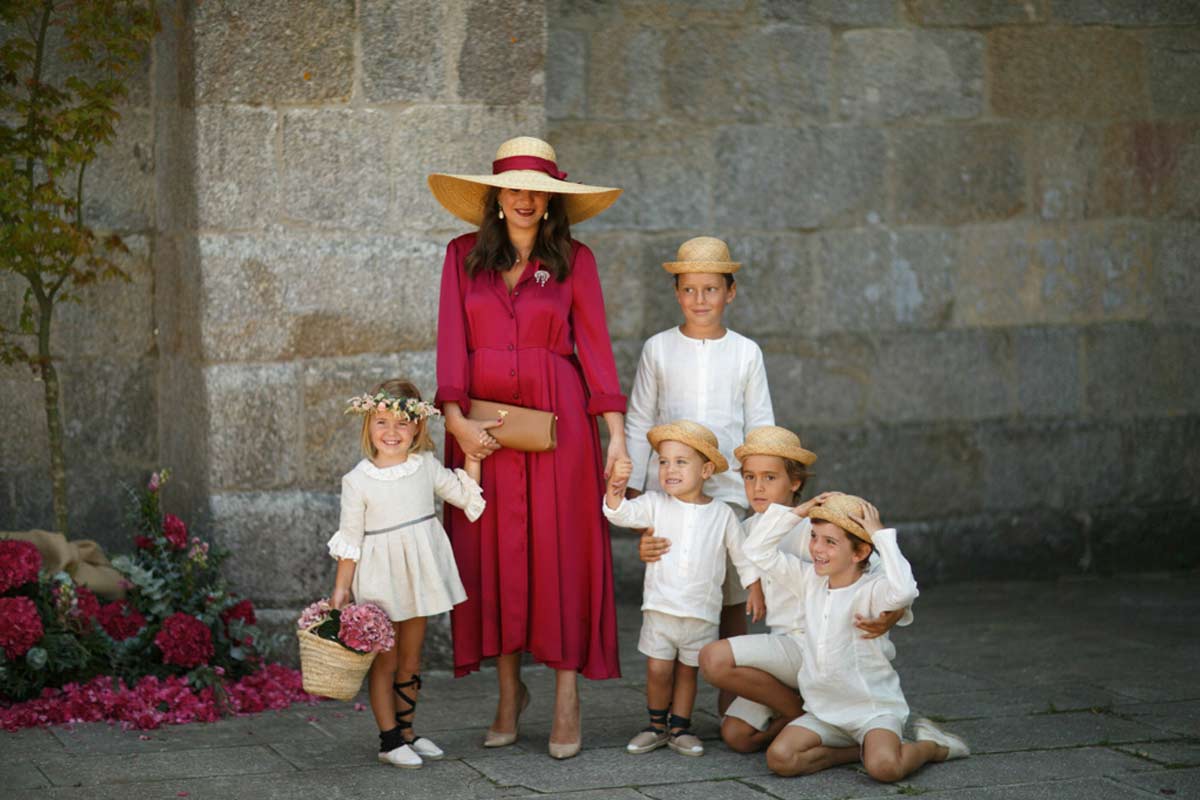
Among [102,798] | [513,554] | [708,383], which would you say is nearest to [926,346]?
[708,383]

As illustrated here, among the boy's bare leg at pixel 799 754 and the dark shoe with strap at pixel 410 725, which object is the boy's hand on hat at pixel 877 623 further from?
the dark shoe with strap at pixel 410 725

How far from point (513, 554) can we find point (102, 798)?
4.23 feet

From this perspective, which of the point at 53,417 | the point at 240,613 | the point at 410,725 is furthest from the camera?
the point at 53,417

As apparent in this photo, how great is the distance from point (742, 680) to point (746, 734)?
0.58 ft

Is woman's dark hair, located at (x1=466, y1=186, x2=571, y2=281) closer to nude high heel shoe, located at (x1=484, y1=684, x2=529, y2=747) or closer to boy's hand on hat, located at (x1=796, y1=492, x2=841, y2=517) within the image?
boy's hand on hat, located at (x1=796, y1=492, x2=841, y2=517)

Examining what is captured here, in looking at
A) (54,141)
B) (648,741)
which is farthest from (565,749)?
(54,141)

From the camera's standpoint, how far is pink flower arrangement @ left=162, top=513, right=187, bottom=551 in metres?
5.52

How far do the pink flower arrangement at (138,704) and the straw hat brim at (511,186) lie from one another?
1665mm

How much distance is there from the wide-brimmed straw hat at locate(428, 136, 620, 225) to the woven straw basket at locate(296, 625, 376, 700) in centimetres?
135

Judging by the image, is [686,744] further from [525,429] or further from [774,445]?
[525,429]

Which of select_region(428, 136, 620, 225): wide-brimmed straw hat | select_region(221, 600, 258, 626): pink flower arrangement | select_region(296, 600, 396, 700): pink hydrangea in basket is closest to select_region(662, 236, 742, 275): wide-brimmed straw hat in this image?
select_region(428, 136, 620, 225): wide-brimmed straw hat

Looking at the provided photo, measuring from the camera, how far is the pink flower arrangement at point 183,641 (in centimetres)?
524

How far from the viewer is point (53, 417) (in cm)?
571

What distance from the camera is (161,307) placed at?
237 inches
